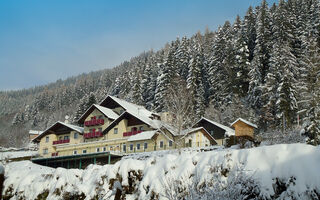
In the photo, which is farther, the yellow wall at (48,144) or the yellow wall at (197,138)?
the yellow wall at (48,144)

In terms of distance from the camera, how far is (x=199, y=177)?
1438 cm

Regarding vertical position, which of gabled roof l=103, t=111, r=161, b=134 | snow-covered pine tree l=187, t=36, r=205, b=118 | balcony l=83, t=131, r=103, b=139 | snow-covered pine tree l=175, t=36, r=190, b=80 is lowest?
balcony l=83, t=131, r=103, b=139

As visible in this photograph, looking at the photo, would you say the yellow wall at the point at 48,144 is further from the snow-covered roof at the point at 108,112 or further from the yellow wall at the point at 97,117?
the snow-covered roof at the point at 108,112

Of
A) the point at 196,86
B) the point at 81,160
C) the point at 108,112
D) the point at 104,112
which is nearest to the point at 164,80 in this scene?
the point at 196,86

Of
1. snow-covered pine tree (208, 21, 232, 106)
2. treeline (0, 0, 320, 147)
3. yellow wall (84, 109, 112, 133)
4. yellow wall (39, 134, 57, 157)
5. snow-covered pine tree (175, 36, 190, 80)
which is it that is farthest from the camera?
snow-covered pine tree (175, 36, 190, 80)

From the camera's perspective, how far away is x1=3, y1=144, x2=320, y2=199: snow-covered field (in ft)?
40.7

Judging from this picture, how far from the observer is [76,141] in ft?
176

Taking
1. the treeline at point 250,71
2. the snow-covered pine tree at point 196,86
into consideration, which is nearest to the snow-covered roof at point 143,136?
the treeline at point 250,71

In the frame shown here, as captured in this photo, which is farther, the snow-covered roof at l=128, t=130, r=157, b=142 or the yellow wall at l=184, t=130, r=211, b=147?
the snow-covered roof at l=128, t=130, r=157, b=142

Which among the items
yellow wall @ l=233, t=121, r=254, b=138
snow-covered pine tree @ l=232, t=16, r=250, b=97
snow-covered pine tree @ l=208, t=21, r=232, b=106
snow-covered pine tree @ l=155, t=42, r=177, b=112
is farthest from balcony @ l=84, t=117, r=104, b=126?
snow-covered pine tree @ l=232, t=16, r=250, b=97

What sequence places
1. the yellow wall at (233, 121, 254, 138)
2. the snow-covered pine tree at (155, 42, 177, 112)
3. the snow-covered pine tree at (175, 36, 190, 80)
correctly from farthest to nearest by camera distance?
the snow-covered pine tree at (175, 36, 190, 80)
the snow-covered pine tree at (155, 42, 177, 112)
the yellow wall at (233, 121, 254, 138)

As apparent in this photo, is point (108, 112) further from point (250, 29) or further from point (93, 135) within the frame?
point (250, 29)

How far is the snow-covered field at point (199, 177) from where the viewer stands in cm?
1241

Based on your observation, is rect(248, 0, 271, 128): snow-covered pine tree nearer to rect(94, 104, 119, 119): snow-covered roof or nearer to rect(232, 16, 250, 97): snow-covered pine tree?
rect(232, 16, 250, 97): snow-covered pine tree
